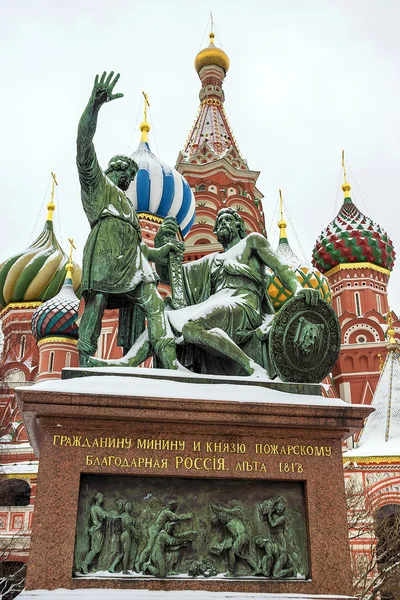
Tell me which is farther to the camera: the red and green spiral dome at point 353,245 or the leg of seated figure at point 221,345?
the red and green spiral dome at point 353,245

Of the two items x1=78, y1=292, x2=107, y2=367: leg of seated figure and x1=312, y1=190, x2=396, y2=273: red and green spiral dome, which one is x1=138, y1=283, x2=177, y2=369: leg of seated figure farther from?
x1=312, y1=190, x2=396, y2=273: red and green spiral dome

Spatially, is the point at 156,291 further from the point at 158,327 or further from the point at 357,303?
the point at 357,303

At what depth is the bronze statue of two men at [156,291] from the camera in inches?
258

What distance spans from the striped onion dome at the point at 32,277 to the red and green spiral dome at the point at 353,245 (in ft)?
41.8

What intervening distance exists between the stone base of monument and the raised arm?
209 cm

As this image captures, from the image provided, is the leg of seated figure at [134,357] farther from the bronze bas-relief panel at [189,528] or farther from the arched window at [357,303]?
the arched window at [357,303]

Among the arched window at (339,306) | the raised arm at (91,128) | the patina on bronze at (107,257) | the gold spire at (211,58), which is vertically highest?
the gold spire at (211,58)

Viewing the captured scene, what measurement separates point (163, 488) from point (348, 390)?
26316 millimetres

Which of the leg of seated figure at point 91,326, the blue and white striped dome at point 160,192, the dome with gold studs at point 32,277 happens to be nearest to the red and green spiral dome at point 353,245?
the blue and white striped dome at point 160,192

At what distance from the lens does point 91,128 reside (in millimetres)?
6828

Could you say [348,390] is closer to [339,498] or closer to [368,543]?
[368,543]

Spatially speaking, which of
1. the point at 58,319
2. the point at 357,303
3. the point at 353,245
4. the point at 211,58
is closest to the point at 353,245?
the point at 353,245

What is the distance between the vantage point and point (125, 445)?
5.61 metres

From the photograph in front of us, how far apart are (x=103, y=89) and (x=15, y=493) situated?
19.3 meters
